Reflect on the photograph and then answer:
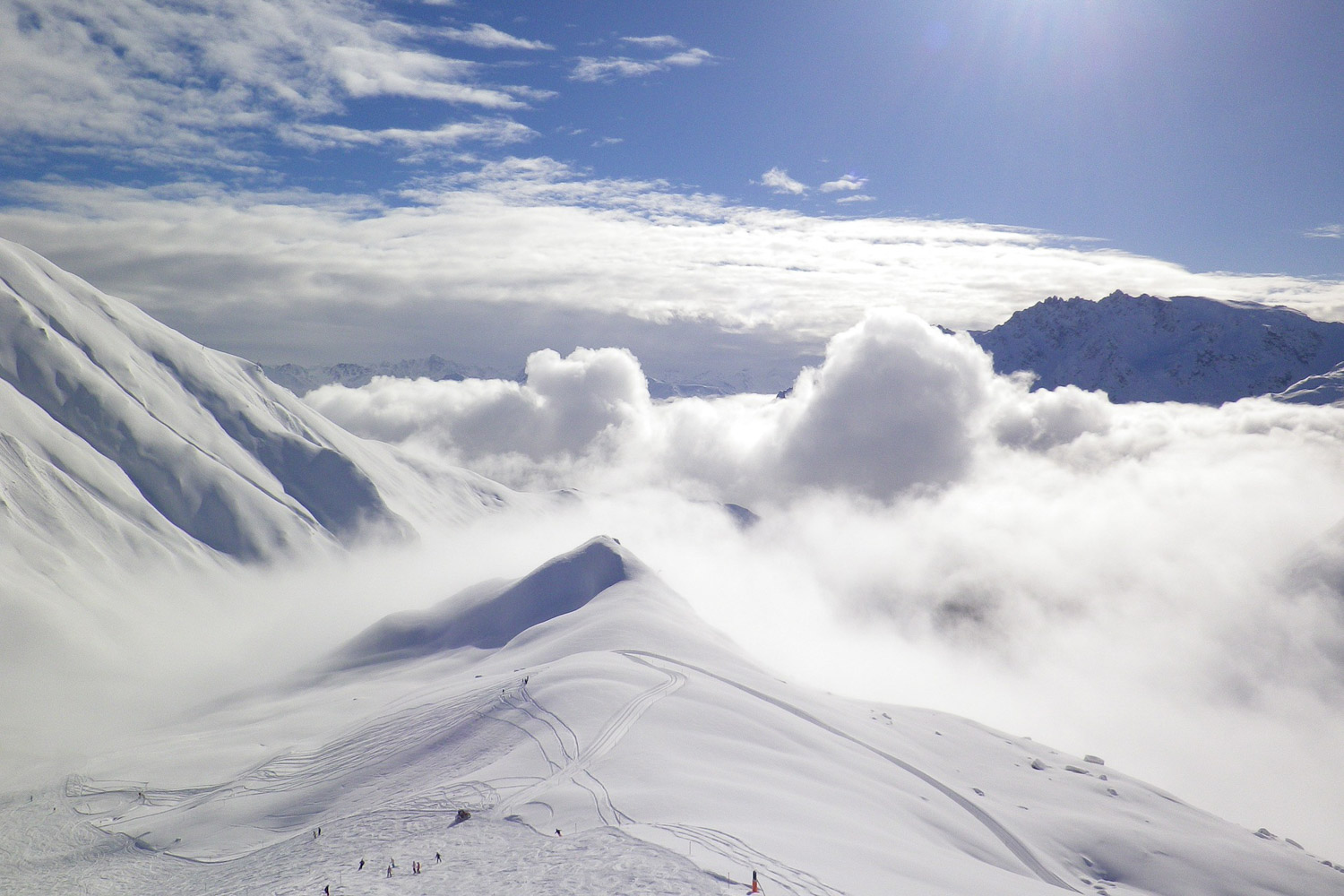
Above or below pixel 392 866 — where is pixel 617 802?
above

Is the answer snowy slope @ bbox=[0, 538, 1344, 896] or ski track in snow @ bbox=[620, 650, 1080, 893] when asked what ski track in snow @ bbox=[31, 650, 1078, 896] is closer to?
ski track in snow @ bbox=[620, 650, 1080, 893]

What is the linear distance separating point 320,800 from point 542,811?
23.2 metres

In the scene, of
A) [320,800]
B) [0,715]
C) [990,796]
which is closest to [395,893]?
[320,800]

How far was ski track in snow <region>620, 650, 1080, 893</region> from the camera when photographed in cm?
4853

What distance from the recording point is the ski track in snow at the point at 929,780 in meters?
48.5

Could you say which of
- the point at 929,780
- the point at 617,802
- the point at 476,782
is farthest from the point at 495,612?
the point at 617,802

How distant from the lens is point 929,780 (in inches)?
2288

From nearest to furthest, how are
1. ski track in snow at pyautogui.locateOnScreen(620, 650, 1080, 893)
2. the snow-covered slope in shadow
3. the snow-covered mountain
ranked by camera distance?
the snow-covered mountain
ski track in snow at pyautogui.locateOnScreen(620, 650, 1080, 893)
the snow-covered slope in shadow

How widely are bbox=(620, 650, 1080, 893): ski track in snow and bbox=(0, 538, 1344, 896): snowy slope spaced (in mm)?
256

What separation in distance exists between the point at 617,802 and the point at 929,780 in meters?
33.9

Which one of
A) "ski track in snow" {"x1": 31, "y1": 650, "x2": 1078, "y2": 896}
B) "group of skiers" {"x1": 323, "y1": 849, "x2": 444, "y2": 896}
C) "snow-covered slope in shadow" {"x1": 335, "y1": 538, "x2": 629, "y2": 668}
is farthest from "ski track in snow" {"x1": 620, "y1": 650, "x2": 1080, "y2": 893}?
"group of skiers" {"x1": 323, "y1": 849, "x2": 444, "y2": 896}

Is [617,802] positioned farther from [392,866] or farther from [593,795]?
[392,866]

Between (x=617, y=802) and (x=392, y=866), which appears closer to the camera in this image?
(x=392, y=866)

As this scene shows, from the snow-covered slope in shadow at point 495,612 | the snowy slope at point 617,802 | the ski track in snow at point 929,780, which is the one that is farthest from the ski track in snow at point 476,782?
the snow-covered slope in shadow at point 495,612
